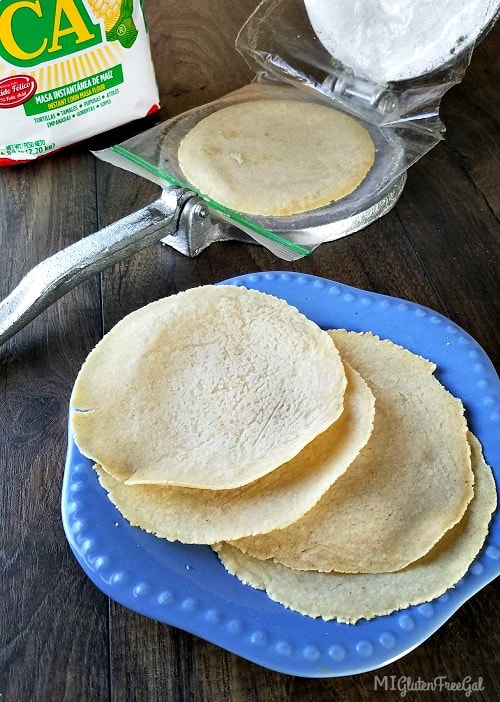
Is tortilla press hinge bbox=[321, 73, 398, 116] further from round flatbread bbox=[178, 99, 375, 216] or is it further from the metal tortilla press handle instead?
the metal tortilla press handle

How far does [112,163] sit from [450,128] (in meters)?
0.61

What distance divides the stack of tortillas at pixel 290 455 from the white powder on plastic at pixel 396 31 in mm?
738

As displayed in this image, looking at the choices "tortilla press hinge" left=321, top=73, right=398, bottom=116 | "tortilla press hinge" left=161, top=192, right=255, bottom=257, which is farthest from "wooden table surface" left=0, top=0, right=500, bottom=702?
"tortilla press hinge" left=321, top=73, right=398, bottom=116

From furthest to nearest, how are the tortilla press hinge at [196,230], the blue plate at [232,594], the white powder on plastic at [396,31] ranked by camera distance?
the white powder on plastic at [396,31], the tortilla press hinge at [196,230], the blue plate at [232,594]

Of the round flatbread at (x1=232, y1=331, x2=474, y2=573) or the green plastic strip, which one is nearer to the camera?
the round flatbread at (x1=232, y1=331, x2=474, y2=573)

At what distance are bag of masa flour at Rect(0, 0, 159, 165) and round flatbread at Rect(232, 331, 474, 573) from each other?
721 mm

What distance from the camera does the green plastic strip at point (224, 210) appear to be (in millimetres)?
996

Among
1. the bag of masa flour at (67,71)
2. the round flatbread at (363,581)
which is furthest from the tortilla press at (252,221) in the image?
the round flatbread at (363,581)

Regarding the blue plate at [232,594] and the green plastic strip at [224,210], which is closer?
the blue plate at [232,594]

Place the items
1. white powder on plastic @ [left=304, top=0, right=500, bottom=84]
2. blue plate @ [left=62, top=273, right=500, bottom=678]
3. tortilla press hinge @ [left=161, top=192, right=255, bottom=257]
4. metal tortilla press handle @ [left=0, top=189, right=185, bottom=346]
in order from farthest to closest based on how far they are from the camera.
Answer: white powder on plastic @ [left=304, top=0, right=500, bottom=84]
tortilla press hinge @ [left=161, top=192, right=255, bottom=257]
metal tortilla press handle @ [left=0, top=189, right=185, bottom=346]
blue plate @ [left=62, top=273, right=500, bottom=678]

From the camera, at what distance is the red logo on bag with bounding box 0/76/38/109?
1125mm

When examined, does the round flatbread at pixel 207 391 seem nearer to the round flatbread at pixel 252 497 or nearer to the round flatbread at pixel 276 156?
the round flatbread at pixel 252 497

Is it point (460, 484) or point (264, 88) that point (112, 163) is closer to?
point (264, 88)

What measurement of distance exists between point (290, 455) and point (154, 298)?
44 centimetres
